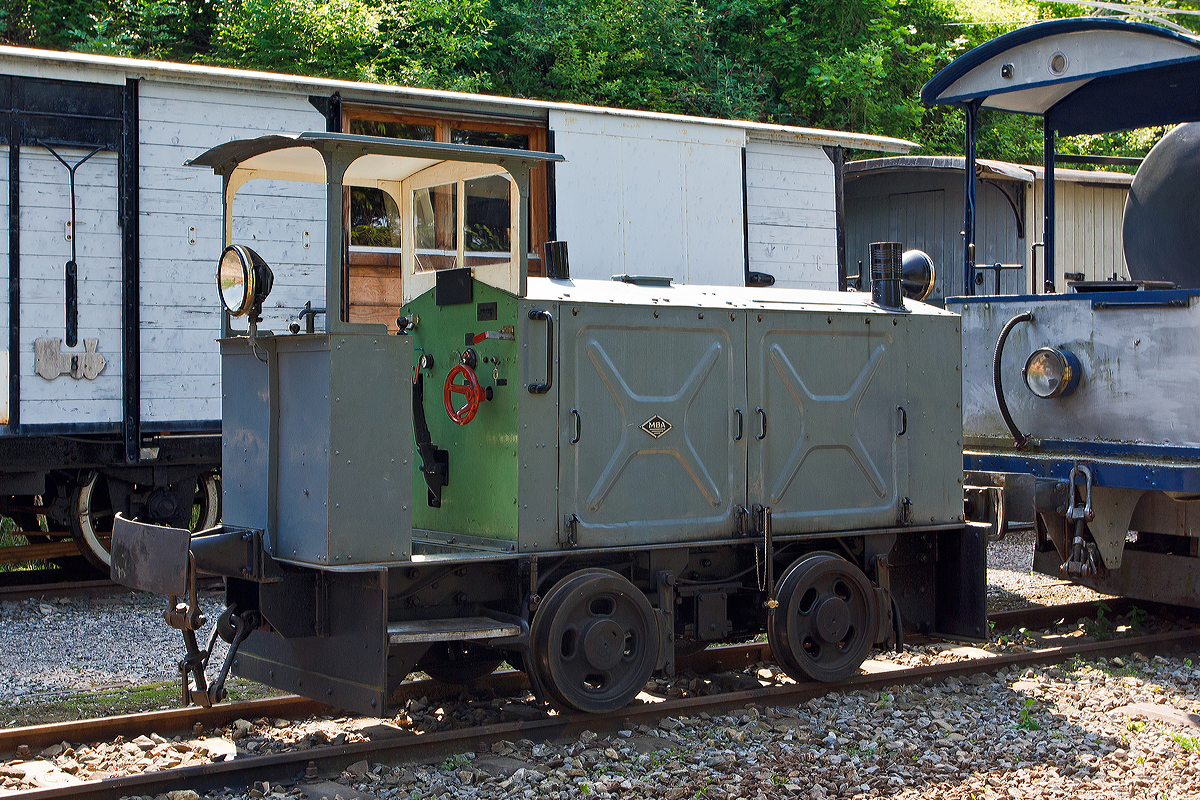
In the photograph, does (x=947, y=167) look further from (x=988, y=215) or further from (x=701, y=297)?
(x=701, y=297)

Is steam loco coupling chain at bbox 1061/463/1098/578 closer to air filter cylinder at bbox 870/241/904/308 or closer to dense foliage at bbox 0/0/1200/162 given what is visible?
air filter cylinder at bbox 870/241/904/308

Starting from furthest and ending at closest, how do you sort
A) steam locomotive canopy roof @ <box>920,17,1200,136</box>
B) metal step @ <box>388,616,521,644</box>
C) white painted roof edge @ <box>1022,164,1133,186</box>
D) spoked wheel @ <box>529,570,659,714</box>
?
1. white painted roof edge @ <box>1022,164,1133,186</box>
2. steam locomotive canopy roof @ <box>920,17,1200,136</box>
3. spoked wheel @ <box>529,570,659,714</box>
4. metal step @ <box>388,616,521,644</box>

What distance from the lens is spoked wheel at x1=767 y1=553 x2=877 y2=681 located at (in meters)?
6.24

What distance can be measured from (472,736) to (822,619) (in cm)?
205

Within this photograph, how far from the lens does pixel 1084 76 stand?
8.16m

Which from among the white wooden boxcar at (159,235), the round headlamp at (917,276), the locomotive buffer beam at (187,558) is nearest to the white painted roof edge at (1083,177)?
the white wooden boxcar at (159,235)

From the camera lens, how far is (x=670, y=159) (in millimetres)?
10867

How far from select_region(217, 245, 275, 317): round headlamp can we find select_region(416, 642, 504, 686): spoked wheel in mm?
1865

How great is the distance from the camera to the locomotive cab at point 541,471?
5.09m

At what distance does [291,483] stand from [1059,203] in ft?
46.8

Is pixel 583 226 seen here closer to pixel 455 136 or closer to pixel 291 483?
pixel 455 136

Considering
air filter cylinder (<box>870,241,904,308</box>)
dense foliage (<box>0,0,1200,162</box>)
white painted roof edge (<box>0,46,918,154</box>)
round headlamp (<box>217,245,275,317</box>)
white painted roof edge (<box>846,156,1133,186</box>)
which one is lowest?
round headlamp (<box>217,245,275,317</box>)

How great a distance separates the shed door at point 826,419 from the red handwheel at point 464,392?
151 centimetres

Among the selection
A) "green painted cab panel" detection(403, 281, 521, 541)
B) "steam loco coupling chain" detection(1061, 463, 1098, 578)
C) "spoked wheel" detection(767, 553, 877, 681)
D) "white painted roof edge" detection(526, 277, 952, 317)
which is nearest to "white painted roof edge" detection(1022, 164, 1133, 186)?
"steam loco coupling chain" detection(1061, 463, 1098, 578)
